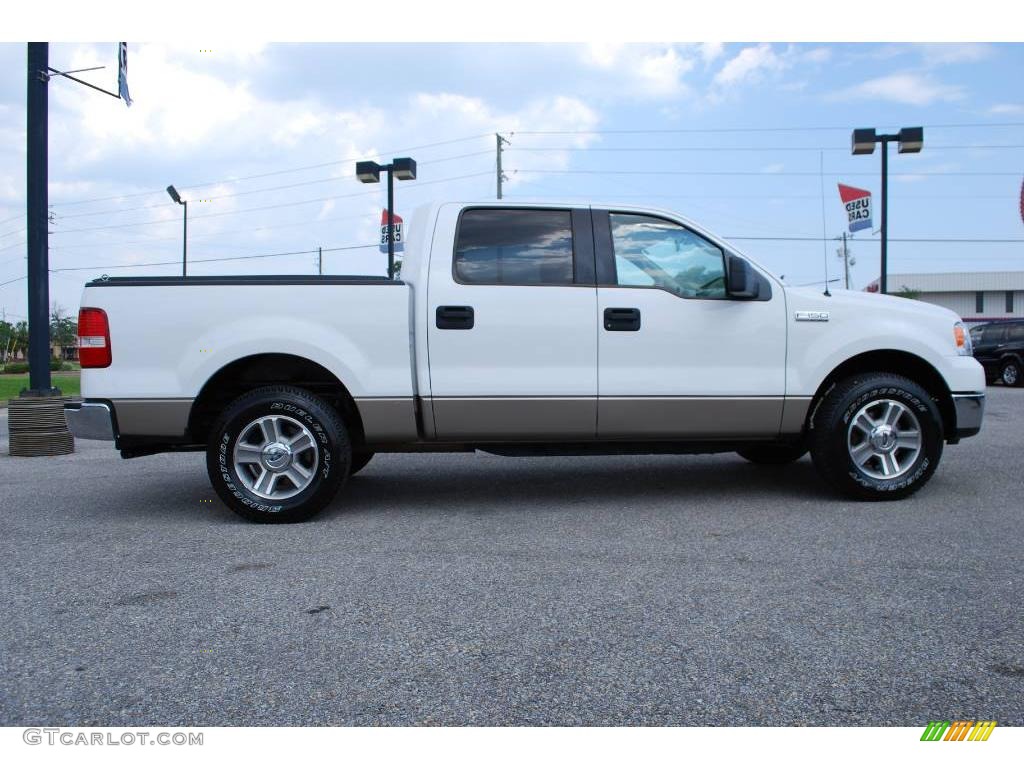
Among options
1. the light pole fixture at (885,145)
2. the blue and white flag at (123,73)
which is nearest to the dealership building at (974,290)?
the light pole fixture at (885,145)

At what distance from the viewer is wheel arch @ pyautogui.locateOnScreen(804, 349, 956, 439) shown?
18.9 feet

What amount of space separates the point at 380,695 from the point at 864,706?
4.74 feet

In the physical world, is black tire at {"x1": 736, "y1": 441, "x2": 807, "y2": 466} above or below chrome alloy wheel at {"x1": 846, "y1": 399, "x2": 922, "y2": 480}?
below

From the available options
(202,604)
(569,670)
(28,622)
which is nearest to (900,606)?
(569,670)

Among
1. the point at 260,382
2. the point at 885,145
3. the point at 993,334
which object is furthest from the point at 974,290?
the point at 260,382

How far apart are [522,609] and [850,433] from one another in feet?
9.95

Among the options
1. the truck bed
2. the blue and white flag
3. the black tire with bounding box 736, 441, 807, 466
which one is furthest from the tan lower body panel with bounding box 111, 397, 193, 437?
the blue and white flag

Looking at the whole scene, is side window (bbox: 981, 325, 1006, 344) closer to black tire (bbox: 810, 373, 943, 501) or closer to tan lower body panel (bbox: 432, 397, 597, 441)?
black tire (bbox: 810, 373, 943, 501)

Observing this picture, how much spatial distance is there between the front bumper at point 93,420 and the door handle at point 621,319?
2.99 meters

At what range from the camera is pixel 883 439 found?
5645mm

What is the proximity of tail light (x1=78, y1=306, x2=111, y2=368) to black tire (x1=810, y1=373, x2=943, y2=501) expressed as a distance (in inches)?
172

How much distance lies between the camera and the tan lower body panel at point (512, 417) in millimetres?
5336

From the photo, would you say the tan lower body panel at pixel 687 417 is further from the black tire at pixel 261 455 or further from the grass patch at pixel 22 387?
the grass patch at pixel 22 387

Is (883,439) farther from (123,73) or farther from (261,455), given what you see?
(123,73)
